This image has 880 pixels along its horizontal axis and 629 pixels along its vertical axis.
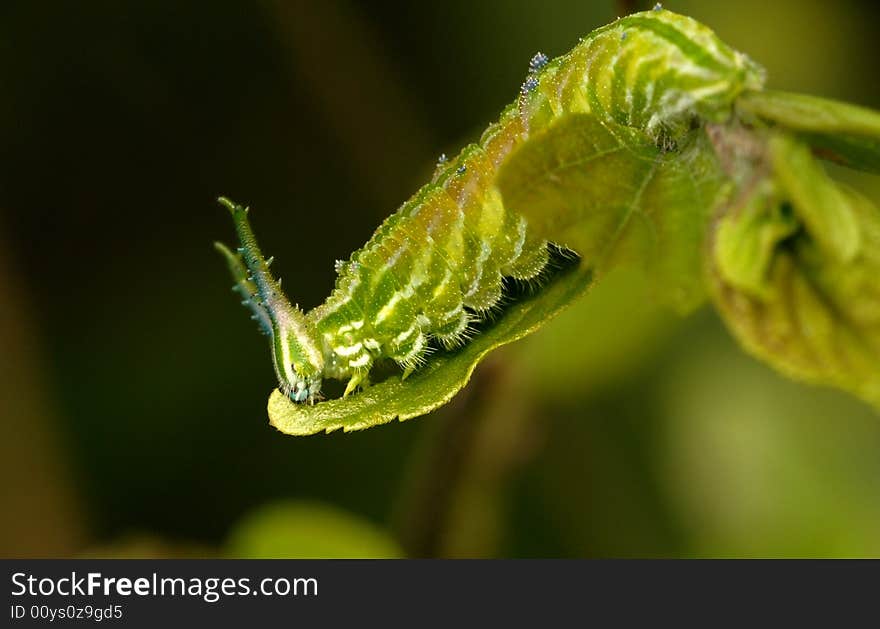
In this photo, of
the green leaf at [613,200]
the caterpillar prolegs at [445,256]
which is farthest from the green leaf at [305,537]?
the green leaf at [613,200]

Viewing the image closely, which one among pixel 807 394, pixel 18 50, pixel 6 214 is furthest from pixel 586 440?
pixel 18 50

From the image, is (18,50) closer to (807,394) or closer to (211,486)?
(211,486)

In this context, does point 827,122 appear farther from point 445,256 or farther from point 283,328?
point 283,328

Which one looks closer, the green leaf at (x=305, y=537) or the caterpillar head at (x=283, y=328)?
the caterpillar head at (x=283, y=328)

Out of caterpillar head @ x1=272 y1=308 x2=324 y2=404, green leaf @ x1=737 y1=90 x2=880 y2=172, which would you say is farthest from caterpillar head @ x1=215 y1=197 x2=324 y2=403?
green leaf @ x1=737 y1=90 x2=880 y2=172

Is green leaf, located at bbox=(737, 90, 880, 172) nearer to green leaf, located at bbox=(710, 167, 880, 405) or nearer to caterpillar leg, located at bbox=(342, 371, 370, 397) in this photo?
green leaf, located at bbox=(710, 167, 880, 405)

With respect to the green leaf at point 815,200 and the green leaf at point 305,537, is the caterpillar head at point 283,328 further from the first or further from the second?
the green leaf at point 815,200
